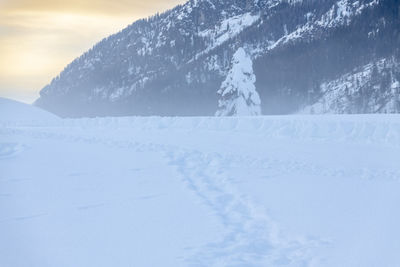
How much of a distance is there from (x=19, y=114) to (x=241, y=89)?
22186 millimetres

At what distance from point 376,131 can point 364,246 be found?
11.5m

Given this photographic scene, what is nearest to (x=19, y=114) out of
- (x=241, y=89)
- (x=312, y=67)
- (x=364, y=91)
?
(x=241, y=89)

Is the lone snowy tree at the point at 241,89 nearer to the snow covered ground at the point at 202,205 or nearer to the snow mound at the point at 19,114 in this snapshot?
the snow mound at the point at 19,114

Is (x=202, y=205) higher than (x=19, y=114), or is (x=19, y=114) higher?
(x=19, y=114)

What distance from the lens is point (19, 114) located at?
34906mm

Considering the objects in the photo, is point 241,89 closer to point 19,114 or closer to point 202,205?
point 19,114

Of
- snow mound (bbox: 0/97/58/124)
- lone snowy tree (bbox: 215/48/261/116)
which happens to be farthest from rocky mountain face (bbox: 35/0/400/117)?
snow mound (bbox: 0/97/58/124)

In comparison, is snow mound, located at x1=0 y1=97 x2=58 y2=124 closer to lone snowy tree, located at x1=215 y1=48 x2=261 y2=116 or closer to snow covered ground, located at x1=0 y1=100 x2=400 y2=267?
lone snowy tree, located at x1=215 y1=48 x2=261 y2=116

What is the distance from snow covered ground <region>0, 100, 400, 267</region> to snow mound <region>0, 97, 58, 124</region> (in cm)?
1977

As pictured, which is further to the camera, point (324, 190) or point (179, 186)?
point (179, 186)

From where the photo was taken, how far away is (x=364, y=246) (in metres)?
5.11

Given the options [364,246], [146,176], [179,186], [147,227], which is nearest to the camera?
[364,246]

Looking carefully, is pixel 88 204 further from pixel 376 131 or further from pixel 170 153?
pixel 376 131

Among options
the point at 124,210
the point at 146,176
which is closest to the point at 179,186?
the point at 146,176
